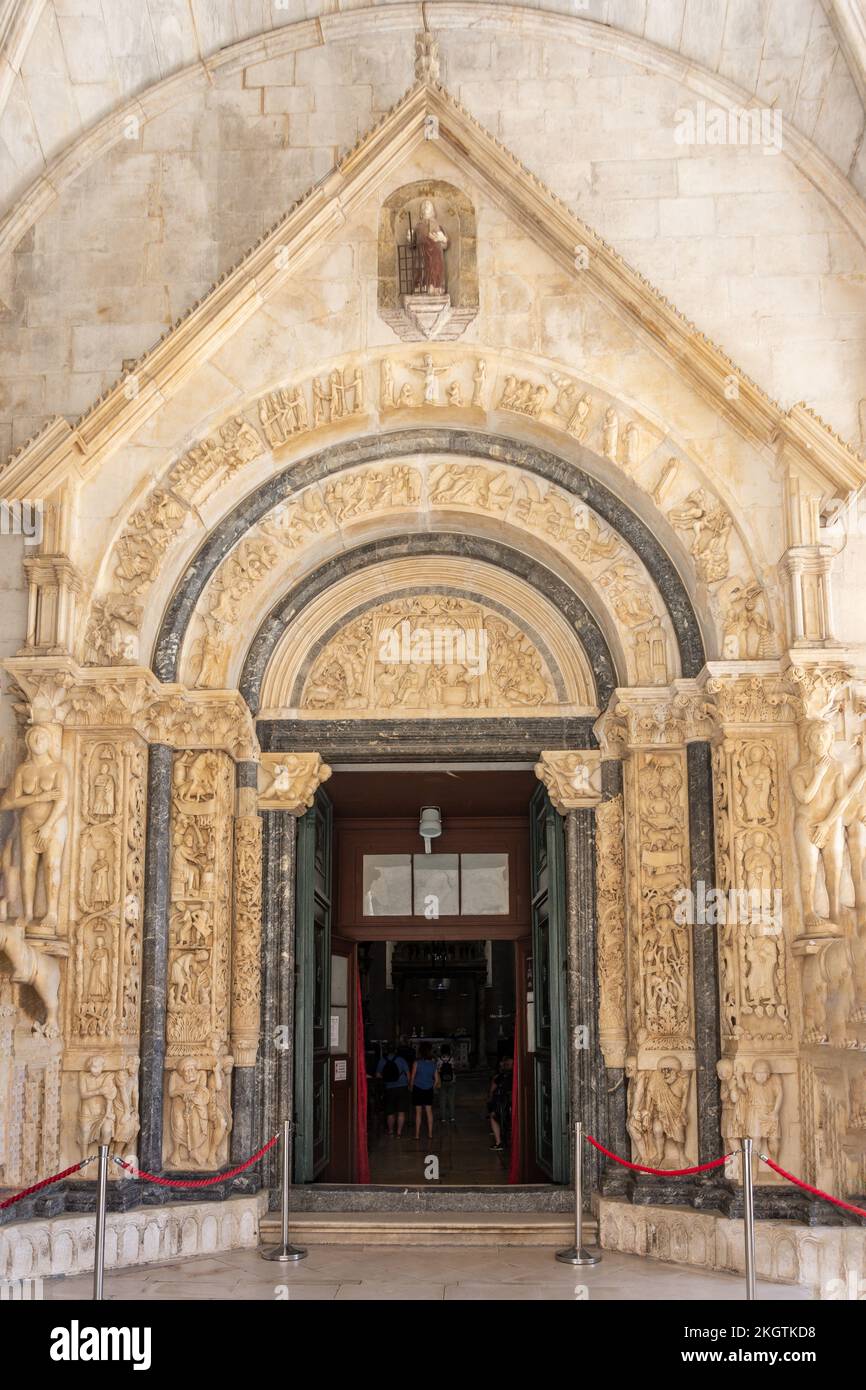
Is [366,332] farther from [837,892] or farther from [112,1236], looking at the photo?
[112,1236]

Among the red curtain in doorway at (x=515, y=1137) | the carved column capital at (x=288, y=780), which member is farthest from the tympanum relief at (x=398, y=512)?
the red curtain in doorway at (x=515, y=1137)

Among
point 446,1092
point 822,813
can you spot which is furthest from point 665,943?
point 446,1092

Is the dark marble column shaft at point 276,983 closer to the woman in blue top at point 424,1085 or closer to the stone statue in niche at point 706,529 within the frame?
the stone statue in niche at point 706,529

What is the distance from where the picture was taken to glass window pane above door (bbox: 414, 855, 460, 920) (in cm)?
1186

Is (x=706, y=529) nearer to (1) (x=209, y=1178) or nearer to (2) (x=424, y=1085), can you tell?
(1) (x=209, y=1178)

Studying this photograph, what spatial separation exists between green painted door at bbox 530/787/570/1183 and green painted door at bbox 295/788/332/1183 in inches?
64.9

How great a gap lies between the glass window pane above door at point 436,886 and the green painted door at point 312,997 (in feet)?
5.28

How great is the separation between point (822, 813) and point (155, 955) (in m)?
4.25

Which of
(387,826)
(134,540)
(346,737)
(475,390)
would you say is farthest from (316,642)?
(387,826)

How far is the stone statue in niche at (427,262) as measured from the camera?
344 inches

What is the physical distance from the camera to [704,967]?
26.8 ft

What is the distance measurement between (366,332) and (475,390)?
2.77 feet

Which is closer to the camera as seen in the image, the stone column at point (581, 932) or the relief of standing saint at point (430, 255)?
the stone column at point (581, 932)

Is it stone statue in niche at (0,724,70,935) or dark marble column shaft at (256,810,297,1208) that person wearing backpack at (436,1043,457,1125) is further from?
stone statue in niche at (0,724,70,935)
